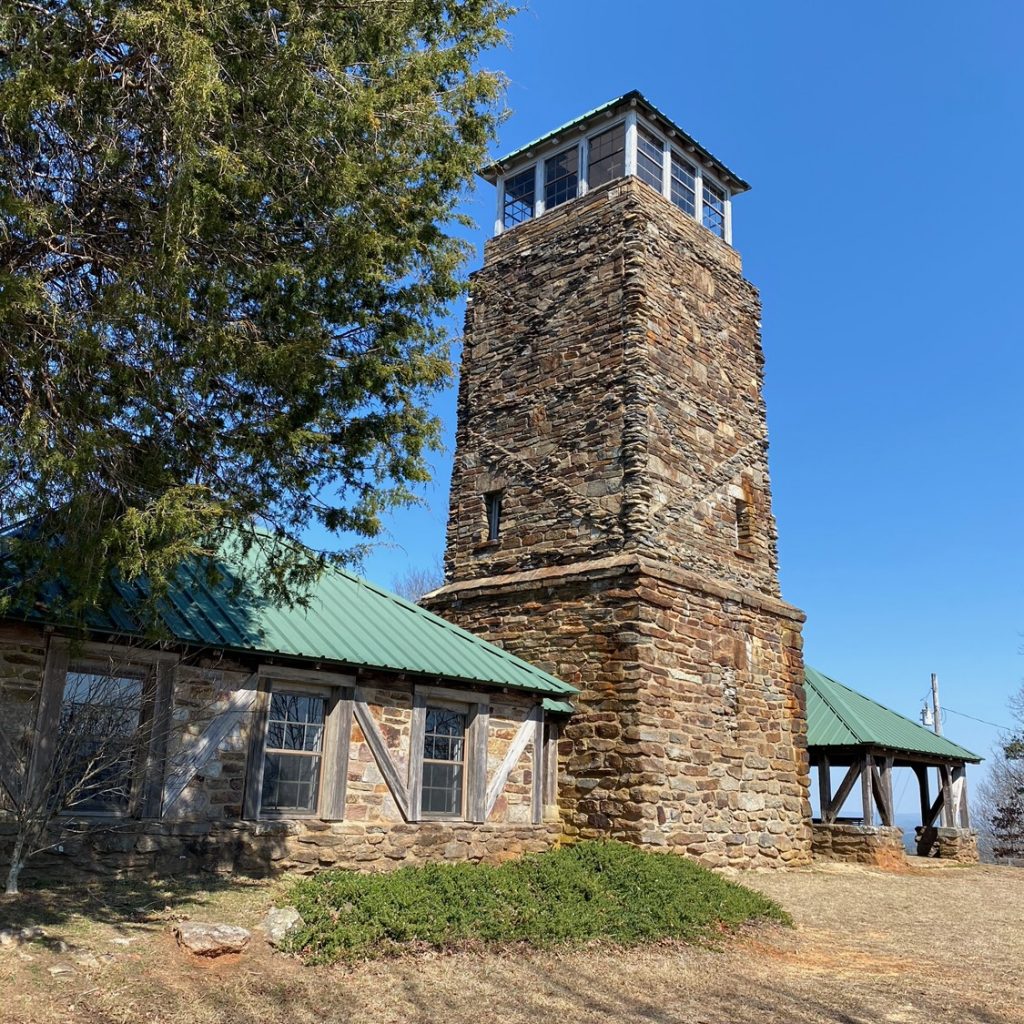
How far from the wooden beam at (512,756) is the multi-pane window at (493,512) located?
12.0 ft

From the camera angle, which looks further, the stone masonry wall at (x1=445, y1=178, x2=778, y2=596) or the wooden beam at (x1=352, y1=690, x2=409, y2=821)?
the stone masonry wall at (x1=445, y1=178, x2=778, y2=596)

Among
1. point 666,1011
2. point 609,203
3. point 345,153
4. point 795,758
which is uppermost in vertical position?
point 609,203

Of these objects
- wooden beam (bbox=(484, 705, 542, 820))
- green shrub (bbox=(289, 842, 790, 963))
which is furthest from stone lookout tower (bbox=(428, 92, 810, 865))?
green shrub (bbox=(289, 842, 790, 963))

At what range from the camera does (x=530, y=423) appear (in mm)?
15664

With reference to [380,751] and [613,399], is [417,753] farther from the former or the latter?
[613,399]

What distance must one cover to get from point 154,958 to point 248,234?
523 centimetres

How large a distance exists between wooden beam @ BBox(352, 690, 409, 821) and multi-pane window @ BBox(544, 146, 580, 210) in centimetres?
1006

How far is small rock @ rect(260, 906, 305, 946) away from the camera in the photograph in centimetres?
729

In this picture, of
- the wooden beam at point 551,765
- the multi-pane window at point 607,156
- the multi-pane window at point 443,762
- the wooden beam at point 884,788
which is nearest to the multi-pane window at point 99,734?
the multi-pane window at point 443,762

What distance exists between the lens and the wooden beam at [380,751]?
430 inches

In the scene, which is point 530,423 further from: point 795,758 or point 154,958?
point 154,958

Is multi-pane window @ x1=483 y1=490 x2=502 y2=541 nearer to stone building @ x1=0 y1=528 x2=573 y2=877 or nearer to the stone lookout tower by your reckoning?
the stone lookout tower

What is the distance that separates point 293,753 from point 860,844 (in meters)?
11.2

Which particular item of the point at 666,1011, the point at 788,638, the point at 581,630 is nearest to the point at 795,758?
the point at 788,638
